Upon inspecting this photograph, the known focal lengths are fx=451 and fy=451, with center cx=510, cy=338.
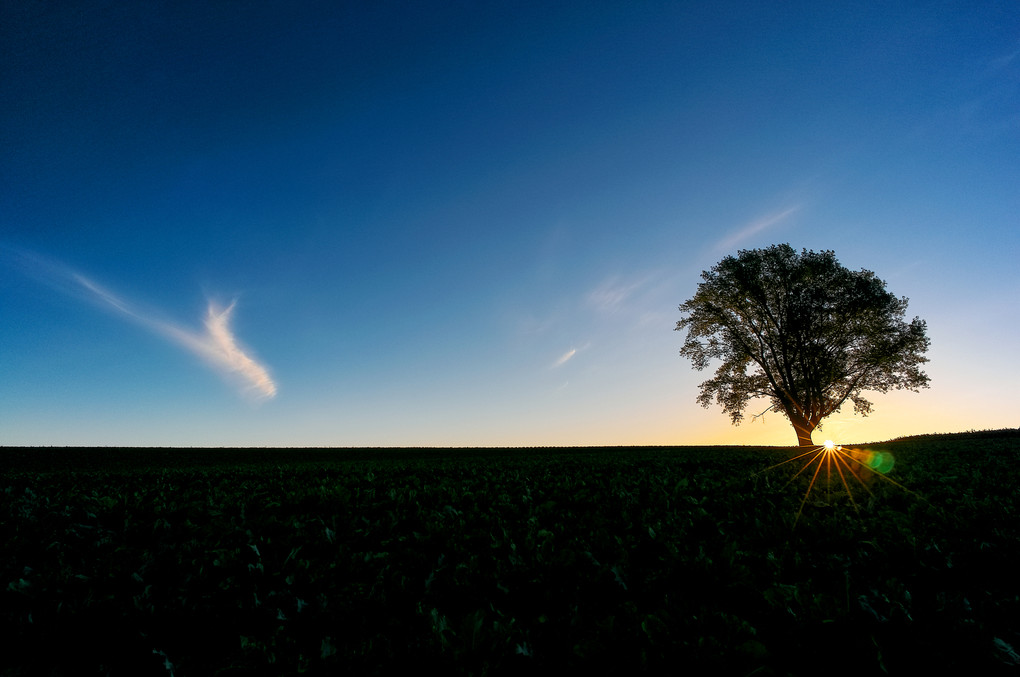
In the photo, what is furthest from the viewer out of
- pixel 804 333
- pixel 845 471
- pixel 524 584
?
pixel 804 333

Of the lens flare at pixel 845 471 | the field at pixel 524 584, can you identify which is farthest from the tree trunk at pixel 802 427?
the field at pixel 524 584

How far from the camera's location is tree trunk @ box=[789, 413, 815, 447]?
30750 millimetres

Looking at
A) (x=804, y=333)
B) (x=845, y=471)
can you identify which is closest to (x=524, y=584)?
(x=845, y=471)

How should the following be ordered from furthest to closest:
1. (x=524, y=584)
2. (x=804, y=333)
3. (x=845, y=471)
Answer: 1. (x=804, y=333)
2. (x=845, y=471)
3. (x=524, y=584)

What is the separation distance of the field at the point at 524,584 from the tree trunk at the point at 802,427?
27.8m

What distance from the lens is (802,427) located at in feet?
102

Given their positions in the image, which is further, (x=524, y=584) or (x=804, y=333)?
(x=804, y=333)

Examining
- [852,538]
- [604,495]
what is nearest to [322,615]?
[604,495]

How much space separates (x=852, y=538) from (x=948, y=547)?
698 mm

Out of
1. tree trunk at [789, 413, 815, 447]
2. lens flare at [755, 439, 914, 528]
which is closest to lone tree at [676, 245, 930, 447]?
tree trunk at [789, 413, 815, 447]

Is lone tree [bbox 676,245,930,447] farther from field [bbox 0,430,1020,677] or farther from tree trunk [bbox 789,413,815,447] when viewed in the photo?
field [bbox 0,430,1020,677]

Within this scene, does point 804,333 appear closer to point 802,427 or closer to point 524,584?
point 802,427

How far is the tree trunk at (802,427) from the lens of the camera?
30.8 meters

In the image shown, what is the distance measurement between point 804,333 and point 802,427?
21.4ft
